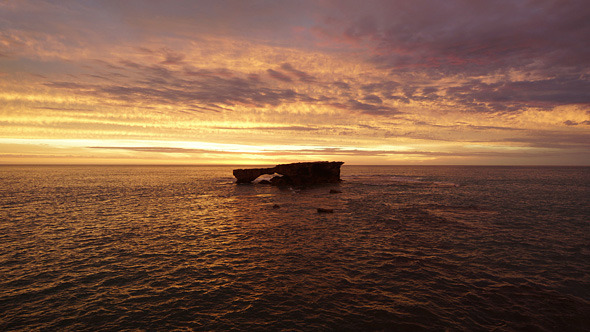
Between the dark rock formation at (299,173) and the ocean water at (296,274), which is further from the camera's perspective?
the dark rock formation at (299,173)

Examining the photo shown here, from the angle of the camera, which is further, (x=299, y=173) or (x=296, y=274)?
(x=299, y=173)

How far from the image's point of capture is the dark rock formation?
81.6 meters

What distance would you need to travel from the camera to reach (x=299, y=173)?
8262 cm

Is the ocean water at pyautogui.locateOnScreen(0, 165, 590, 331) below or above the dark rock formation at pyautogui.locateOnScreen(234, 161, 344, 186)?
below

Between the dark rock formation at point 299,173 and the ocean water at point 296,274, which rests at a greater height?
the dark rock formation at point 299,173

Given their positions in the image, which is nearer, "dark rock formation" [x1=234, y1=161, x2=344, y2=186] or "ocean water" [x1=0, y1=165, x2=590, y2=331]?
"ocean water" [x1=0, y1=165, x2=590, y2=331]

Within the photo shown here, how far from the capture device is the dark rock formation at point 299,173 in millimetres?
81644

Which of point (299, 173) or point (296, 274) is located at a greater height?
point (299, 173)

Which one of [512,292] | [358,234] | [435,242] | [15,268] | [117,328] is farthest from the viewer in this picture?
[358,234]

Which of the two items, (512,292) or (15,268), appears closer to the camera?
(512,292)

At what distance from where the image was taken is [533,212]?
3847 centimetres

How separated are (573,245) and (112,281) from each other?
35162 mm

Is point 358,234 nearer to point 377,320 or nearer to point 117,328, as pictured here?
point 377,320

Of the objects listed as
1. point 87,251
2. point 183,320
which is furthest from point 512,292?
point 87,251
